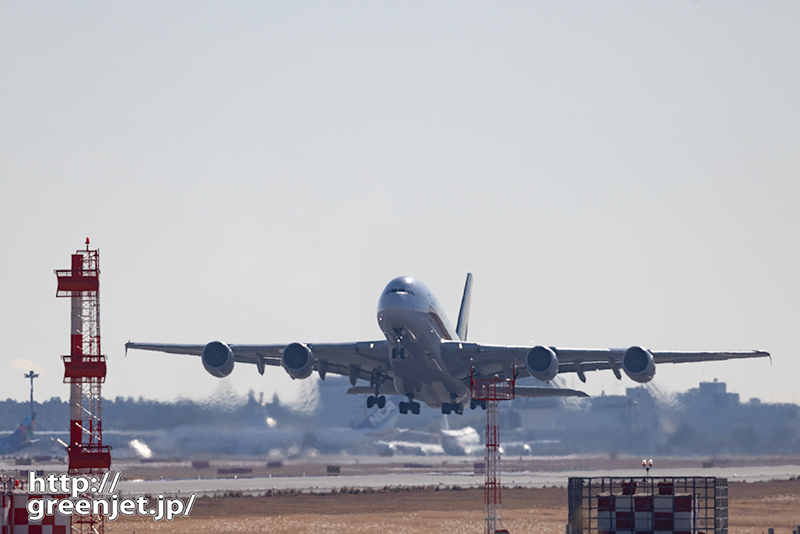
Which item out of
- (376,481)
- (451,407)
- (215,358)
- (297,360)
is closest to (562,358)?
(451,407)

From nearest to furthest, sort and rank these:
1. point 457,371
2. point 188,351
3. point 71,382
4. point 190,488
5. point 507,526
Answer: point 71,382 < point 507,526 < point 457,371 < point 188,351 < point 190,488

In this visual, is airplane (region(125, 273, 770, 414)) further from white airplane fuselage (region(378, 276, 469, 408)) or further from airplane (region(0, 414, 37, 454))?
airplane (region(0, 414, 37, 454))

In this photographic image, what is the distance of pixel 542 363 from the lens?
45.8 metres

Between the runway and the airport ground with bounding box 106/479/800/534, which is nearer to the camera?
the airport ground with bounding box 106/479/800/534

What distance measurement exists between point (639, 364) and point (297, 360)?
1452 cm

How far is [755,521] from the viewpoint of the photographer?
44.2 meters

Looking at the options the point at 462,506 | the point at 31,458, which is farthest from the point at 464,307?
the point at 31,458

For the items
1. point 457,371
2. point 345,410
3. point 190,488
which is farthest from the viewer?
point 345,410

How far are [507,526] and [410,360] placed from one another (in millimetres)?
7716

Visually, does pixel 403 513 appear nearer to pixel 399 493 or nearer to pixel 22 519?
pixel 399 493

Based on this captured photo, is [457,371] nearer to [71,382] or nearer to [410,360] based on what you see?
[410,360]

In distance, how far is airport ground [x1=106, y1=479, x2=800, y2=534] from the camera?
1597 inches

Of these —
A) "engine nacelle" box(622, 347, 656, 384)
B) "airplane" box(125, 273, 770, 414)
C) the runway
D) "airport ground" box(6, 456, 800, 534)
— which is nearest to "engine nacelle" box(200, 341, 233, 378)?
"airplane" box(125, 273, 770, 414)

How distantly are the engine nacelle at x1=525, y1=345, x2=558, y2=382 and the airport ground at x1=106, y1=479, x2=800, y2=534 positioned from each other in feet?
19.5
